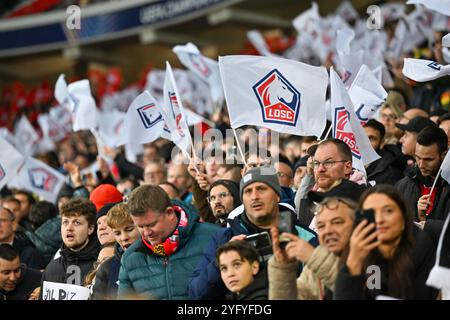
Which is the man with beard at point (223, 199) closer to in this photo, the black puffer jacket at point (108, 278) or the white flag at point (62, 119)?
the black puffer jacket at point (108, 278)

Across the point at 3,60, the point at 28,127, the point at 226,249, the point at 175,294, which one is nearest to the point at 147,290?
the point at 175,294

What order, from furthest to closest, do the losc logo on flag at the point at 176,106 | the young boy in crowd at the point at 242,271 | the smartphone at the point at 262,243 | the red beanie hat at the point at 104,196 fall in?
the losc logo on flag at the point at 176,106 < the red beanie hat at the point at 104,196 < the smartphone at the point at 262,243 < the young boy in crowd at the point at 242,271

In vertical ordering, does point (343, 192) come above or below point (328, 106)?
below

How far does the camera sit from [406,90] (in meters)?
10.2

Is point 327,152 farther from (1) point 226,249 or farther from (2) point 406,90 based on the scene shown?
(2) point 406,90

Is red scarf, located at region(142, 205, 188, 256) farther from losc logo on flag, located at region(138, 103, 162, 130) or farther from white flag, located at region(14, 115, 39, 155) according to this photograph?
white flag, located at region(14, 115, 39, 155)

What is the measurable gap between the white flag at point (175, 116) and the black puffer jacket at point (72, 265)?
4.78 ft

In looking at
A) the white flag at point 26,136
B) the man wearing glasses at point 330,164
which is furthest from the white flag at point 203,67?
the man wearing glasses at point 330,164

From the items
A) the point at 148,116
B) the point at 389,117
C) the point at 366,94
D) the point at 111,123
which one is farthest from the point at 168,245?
the point at 111,123

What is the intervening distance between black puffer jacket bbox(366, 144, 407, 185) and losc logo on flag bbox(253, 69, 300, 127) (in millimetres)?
791

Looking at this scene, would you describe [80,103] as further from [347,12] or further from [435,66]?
[347,12]

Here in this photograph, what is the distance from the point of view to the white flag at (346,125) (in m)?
6.66
